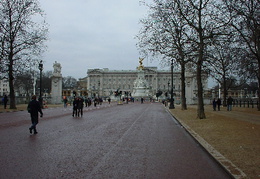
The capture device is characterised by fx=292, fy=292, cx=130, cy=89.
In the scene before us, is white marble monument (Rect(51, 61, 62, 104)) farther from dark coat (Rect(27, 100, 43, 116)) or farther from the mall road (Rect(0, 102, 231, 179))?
the mall road (Rect(0, 102, 231, 179))

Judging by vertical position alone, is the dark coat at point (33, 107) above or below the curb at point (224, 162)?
above

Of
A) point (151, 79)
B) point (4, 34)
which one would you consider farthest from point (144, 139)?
point (151, 79)

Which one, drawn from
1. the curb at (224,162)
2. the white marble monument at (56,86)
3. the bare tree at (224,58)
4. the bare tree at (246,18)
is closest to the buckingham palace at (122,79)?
the white marble monument at (56,86)

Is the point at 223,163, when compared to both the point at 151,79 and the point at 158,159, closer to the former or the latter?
the point at 158,159

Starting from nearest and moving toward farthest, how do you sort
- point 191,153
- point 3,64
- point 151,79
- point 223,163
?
point 223,163 < point 191,153 < point 3,64 < point 151,79

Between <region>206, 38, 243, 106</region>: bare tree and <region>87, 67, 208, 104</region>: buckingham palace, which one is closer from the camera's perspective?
<region>206, 38, 243, 106</region>: bare tree

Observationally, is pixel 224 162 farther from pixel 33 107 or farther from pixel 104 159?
pixel 33 107

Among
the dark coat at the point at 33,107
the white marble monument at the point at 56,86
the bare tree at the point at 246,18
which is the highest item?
the bare tree at the point at 246,18

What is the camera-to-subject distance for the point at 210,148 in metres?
9.19

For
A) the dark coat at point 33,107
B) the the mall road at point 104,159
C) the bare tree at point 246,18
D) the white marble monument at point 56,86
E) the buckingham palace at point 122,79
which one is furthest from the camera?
the buckingham palace at point 122,79

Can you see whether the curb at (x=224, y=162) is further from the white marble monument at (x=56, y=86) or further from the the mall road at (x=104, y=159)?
the white marble monument at (x=56, y=86)

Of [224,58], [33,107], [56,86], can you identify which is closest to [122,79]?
[56,86]

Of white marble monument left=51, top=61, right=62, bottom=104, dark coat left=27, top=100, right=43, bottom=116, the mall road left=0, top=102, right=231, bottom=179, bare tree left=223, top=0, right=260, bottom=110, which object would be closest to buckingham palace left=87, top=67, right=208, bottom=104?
white marble monument left=51, top=61, right=62, bottom=104

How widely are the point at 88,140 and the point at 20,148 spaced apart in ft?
8.72
